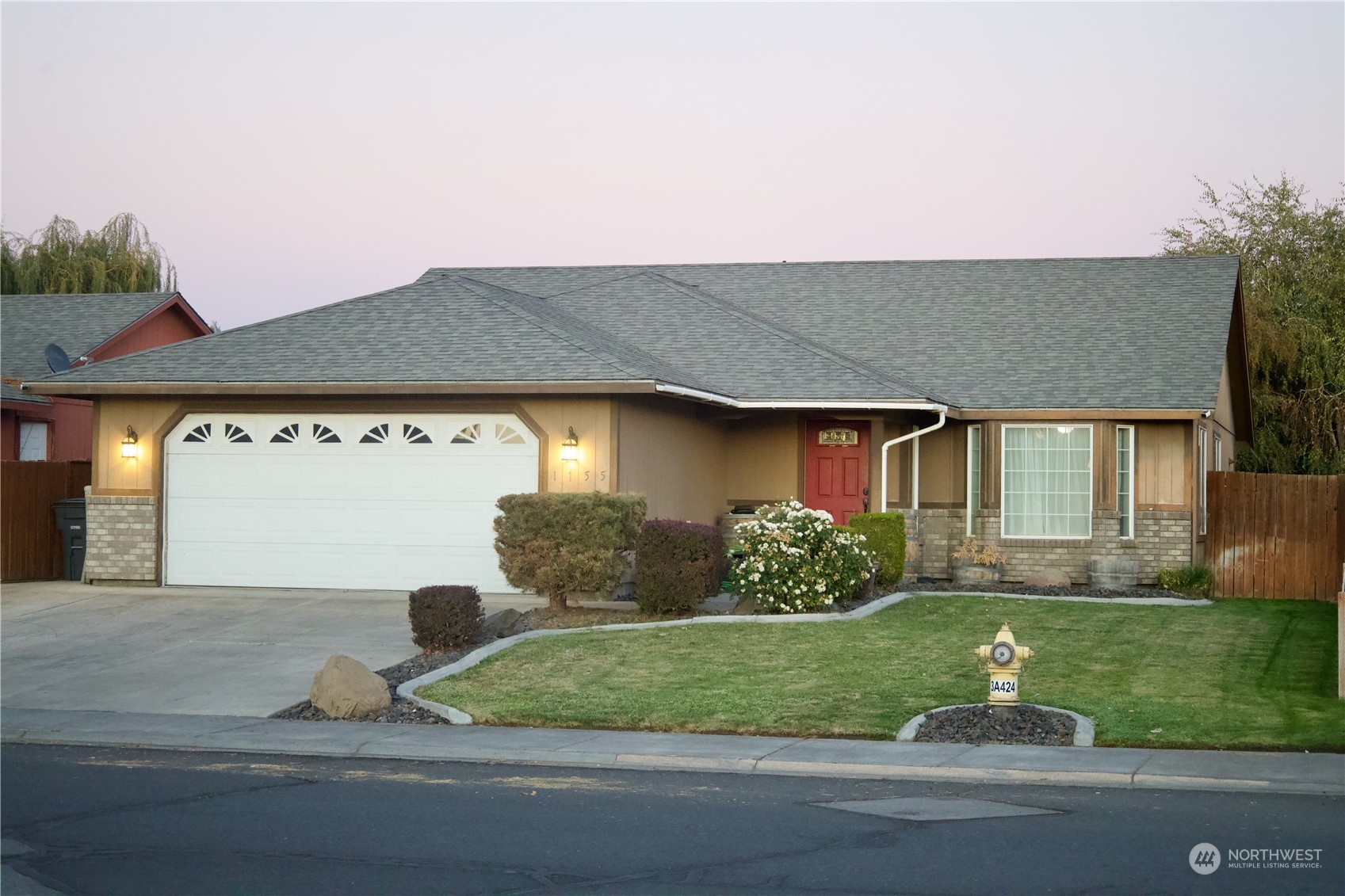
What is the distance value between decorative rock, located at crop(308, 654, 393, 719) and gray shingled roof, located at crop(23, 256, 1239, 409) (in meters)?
6.16

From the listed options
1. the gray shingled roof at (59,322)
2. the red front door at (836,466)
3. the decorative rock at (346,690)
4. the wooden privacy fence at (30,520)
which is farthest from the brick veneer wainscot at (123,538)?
the red front door at (836,466)

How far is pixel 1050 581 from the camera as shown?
66.0 ft

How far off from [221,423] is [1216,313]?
1616cm

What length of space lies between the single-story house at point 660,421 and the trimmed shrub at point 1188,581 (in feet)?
0.66

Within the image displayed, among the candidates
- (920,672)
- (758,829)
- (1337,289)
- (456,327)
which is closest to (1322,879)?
(758,829)

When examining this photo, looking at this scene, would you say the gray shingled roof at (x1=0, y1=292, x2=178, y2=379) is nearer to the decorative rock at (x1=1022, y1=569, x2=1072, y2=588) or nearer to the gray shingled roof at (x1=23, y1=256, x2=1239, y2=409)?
the gray shingled roof at (x1=23, y1=256, x2=1239, y2=409)

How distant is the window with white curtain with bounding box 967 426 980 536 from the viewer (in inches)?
840

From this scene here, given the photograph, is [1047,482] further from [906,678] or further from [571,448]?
[906,678]

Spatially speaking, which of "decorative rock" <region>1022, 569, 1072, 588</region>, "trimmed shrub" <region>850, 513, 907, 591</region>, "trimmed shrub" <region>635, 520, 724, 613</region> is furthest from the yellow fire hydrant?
"decorative rock" <region>1022, 569, 1072, 588</region>

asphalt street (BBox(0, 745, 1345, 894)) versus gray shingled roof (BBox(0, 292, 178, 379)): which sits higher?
gray shingled roof (BBox(0, 292, 178, 379))

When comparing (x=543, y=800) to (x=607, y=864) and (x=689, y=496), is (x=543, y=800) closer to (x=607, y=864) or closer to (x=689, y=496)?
(x=607, y=864)

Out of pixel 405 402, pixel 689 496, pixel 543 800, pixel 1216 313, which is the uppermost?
pixel 1216 313

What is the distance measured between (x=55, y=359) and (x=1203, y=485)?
68.5ft

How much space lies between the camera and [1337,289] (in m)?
32.9
